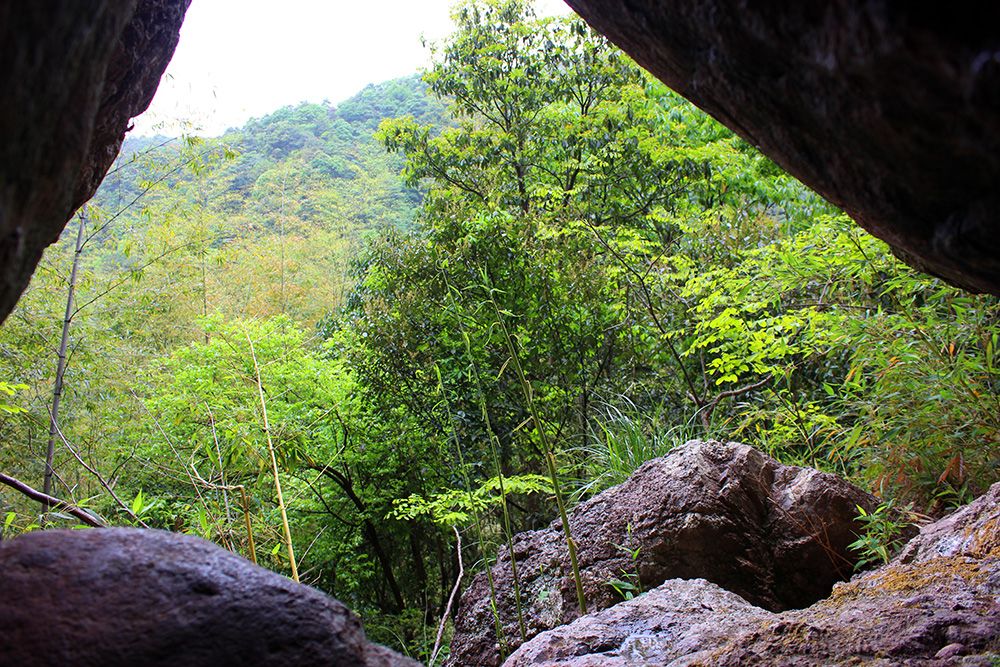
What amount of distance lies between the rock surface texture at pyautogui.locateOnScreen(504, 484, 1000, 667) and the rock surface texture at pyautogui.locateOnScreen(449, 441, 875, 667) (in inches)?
22.7

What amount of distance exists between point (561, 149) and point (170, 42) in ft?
20.3

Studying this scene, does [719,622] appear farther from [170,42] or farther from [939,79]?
[170,42]

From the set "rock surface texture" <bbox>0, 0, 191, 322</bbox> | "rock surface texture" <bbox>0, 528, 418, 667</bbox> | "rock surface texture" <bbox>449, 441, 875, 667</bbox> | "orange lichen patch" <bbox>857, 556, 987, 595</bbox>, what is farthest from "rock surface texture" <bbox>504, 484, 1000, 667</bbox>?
"rock surface texture" <bbox>0, 0, 191, 322</bbox>

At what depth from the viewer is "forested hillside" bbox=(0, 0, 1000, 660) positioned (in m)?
3.05

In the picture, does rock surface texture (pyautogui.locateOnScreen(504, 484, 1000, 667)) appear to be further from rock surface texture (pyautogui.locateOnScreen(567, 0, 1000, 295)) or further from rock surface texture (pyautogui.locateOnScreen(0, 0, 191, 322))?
rock surface texture (pyautogui.locateOnScreen(0, 0, 191, 322))

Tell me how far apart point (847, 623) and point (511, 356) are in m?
1.51

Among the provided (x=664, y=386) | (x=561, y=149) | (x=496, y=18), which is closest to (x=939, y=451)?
(x=664, y=386)

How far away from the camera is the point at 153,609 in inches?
36.1

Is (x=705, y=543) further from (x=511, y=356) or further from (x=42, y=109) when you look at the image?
(x=42, y=109)

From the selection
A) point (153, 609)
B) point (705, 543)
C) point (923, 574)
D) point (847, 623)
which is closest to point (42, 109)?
point (153, 609)

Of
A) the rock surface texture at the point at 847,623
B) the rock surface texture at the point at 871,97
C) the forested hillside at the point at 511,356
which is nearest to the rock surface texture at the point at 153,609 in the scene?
the rock surface texture at the point at 847,623

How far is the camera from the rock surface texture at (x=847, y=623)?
4.22 ft

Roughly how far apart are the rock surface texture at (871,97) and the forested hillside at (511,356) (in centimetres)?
161

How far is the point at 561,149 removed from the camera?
24.2 ft
